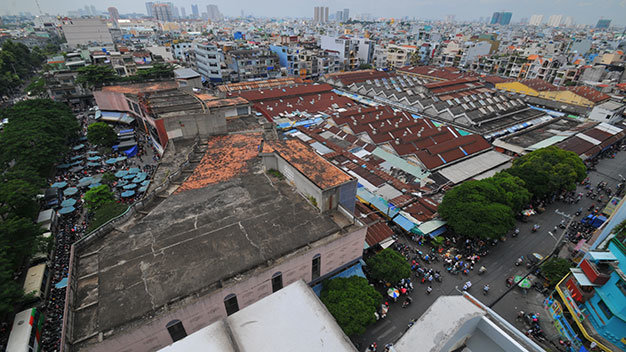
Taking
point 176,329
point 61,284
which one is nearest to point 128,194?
point 61,284

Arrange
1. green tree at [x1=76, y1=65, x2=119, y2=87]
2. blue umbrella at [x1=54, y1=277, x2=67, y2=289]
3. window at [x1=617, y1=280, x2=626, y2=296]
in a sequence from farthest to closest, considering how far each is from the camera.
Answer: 1. green tree at [x1=76, y1=65, x2=119, y2=87]
2. blue umbrella at [x1=54, y1=277, x2=67, y2=289]
3. window at [x1=617, y1=280, x2=626, y2=296]

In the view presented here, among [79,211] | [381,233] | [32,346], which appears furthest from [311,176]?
[79,211]

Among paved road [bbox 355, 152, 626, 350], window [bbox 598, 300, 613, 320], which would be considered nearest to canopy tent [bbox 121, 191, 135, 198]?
paved road [bbox 355, 152, 626, 350]

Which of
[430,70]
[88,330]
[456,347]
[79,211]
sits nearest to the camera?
[456,347]

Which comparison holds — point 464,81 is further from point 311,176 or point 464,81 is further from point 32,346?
point 32,346

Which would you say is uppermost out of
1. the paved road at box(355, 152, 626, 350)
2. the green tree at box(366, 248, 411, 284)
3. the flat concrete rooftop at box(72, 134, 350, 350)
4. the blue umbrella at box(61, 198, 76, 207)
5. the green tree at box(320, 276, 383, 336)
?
the flat concrete rooftop at box(72, 134, 350, 350)

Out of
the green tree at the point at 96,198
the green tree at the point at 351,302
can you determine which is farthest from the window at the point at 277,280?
the green tree at the point at 96,198

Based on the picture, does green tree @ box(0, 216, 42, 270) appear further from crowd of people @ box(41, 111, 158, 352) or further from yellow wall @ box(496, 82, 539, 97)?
yellow wall @ box(496, 82, 539, 97)
